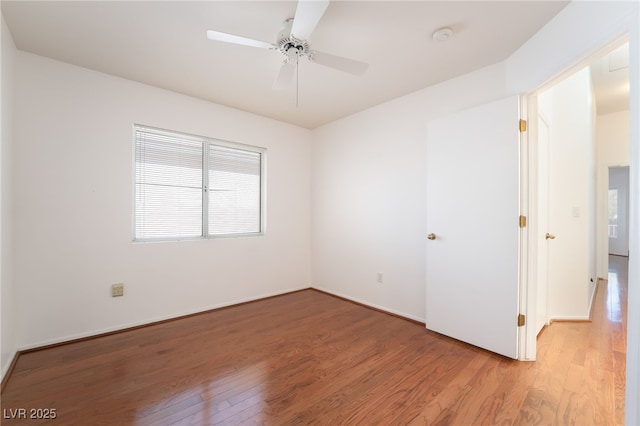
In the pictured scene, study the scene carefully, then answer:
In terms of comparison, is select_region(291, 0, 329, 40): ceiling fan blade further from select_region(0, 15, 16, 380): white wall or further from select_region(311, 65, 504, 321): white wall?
select_region(0, 15, 16, 380): white wall

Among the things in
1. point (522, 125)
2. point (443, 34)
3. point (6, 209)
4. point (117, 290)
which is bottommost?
point (117, 290)

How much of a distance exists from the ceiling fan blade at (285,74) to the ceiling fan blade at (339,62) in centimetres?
18

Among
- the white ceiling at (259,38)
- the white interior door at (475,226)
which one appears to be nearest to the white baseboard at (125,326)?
the white interior door at (475,226)

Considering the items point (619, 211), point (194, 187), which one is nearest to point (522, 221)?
point (194, 187)

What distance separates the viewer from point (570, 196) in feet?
9.79

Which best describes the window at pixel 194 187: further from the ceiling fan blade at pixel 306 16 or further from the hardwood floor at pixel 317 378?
the ceiling fan blade at pixel 306 16

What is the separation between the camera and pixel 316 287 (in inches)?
169

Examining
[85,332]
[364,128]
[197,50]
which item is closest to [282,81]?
[197,50]

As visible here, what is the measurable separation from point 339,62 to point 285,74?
1.39 feet

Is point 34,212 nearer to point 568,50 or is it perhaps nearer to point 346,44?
point 346,44

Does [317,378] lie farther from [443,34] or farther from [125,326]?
[443,34]

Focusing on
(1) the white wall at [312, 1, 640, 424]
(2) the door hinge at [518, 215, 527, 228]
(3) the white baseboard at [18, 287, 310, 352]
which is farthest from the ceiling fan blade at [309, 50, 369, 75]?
(3) the white baseboard at [18, 287, 310, 352]

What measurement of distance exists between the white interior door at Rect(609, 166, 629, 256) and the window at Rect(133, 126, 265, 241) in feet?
29.3

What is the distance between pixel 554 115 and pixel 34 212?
209 inches
